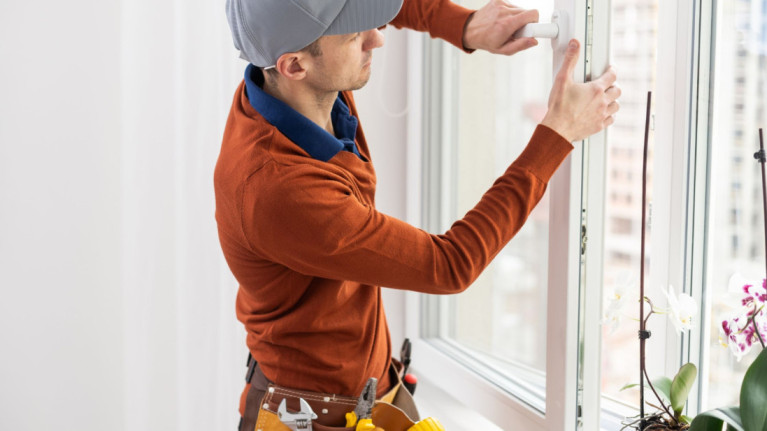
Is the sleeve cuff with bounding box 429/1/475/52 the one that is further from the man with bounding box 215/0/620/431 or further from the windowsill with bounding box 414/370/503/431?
the windowsill with bounding box 414/370/503/431

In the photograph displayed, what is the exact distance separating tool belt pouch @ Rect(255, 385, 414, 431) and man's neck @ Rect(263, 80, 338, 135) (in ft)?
1.37

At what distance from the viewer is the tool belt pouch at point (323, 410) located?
1.06 metres

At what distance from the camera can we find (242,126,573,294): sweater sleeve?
3.02 feet

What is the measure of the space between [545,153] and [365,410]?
458 mm

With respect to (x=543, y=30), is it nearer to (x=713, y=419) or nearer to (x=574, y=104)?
(x=574, y=104)

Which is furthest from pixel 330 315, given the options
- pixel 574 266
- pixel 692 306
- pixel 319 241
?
pixel 692 306

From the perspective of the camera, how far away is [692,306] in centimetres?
95

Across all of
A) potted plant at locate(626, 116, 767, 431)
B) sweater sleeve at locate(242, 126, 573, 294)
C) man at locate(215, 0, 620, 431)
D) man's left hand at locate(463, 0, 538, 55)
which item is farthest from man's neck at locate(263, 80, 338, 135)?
potted plant at locate(626, 116, 767, 431)

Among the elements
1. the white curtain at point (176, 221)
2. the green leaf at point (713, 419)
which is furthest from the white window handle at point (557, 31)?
the white curtain at point (176, 221)

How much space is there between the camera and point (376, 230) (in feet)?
3.10

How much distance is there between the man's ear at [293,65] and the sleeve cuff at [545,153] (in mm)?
337

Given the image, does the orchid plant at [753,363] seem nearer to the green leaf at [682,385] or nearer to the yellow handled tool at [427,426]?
the green leaf at [682,385]

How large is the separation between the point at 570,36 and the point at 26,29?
3.41 feet

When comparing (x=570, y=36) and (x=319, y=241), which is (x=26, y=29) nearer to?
(x=319, y=241)
